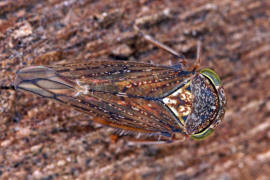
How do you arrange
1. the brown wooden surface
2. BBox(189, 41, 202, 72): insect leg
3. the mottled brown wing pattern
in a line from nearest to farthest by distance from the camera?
1. the mottled brown wing pattern
2. the brown wooden surface
3. BBox(189, 41, 202, 72): insect leg

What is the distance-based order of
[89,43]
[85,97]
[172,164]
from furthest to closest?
1. [172,164]
2. [89,43]
3. [85,97]

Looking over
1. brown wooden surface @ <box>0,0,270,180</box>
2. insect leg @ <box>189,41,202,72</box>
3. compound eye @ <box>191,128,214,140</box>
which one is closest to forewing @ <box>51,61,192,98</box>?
insect leg @ <box>189,41,202,72</box>

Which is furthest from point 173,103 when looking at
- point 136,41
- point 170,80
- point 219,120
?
point 136,41

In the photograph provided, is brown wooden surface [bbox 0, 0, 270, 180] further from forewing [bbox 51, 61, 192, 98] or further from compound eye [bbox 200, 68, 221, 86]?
forewing [bbox 51, 61, 192, 98]

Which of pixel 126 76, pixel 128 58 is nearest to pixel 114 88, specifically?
pixel 126 76

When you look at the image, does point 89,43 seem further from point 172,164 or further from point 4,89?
point 172,164

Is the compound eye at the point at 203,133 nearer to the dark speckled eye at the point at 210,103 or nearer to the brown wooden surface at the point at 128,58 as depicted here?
the dark speckled eye at the point at 210,103

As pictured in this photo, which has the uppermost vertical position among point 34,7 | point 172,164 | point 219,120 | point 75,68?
point 34,7
